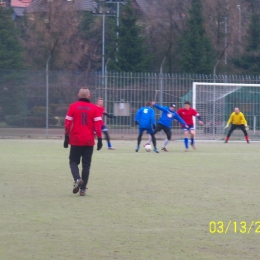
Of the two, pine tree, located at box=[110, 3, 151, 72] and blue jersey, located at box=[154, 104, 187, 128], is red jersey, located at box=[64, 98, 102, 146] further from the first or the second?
pine tree, located at box=[110, 3, 151, 72]

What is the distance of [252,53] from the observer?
40.6m

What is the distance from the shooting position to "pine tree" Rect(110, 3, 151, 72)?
3847 cm

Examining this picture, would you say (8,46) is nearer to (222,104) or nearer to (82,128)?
(222,104)

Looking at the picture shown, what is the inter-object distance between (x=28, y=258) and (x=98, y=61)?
41.0m

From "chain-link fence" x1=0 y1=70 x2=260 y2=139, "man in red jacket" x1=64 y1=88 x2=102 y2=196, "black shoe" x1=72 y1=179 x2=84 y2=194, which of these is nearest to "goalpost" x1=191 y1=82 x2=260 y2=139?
"chain-link fence" x1=0 y1=70 x2=260 y2=139

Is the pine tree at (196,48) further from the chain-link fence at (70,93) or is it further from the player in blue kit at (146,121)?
the player in blue kit at (146,121)

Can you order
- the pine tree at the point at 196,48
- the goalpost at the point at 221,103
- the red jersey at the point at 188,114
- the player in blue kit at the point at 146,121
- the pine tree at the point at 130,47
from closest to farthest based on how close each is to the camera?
1. the player in blue kit at the point at 146,121
2. the red jersey at the point at 188,114
3. the goalpost at the point at 221,103
4. the pine tree at the point at 130,47
5. the pine tree at the point at 196,48

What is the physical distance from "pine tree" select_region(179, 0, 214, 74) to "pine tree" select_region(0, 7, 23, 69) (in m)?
10.3

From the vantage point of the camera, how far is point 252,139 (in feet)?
89.4

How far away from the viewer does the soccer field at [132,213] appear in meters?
6.19
